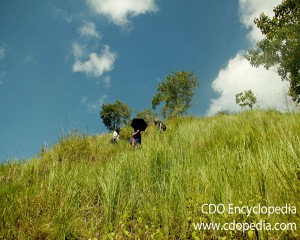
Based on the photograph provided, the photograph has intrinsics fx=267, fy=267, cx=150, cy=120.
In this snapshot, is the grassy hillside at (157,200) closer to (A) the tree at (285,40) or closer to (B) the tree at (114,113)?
(A) the tree at (285,40)

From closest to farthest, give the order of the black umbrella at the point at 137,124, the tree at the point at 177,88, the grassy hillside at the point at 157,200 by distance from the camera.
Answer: the grassy hillside at the point at 157,200 → the black umbrella at the point at 137,124 → the tree at the point at 177,88

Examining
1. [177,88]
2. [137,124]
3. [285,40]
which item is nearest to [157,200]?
[137,124]

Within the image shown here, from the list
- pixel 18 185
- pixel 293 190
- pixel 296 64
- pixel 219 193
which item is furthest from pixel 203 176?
pixel 296 64

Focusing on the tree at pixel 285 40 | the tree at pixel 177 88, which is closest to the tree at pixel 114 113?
the tree at pixel 177 88

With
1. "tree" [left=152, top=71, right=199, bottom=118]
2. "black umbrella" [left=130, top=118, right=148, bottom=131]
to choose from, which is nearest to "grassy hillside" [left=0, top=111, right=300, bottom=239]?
"black umbrella" [left=130, top=118, right=148, bottom=131]

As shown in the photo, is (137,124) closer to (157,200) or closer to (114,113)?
(157,200)

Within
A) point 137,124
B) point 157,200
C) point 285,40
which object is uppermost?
point 285,40

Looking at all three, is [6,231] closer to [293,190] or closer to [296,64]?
[293,190]

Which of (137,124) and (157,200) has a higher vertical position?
(137,124)

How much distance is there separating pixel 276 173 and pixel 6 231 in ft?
9.74

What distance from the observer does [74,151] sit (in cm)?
944

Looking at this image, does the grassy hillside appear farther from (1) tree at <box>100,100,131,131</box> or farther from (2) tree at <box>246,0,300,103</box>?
(1) tree at <box>100,100,131,131</box>

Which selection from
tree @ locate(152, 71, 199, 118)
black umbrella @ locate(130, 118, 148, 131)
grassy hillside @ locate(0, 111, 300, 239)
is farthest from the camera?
tree @ locate(152, 71, 199, 118)

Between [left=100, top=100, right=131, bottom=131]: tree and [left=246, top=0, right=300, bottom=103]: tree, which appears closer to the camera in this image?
[left=246, top=0, right=300, bottom=103]: tree
